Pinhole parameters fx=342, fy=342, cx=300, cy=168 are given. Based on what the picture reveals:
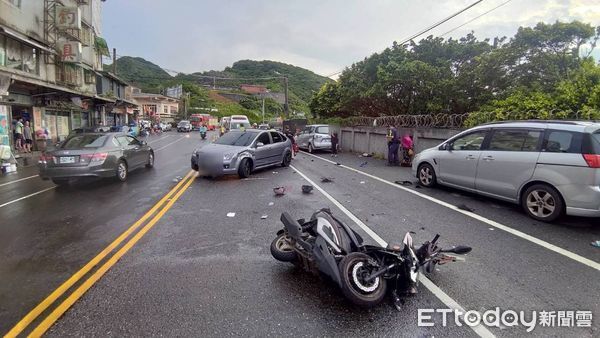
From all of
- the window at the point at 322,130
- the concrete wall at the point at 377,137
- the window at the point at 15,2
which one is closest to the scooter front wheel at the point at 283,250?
the concrete wall at the point at 377,137

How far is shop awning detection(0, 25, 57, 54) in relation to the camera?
1537cm

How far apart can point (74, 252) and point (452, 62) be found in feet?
62.8

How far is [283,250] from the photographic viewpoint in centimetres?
418

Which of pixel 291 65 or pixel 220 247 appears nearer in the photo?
pixel 220 247

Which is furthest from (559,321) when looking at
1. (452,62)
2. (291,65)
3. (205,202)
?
(291,65)

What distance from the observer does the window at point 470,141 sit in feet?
24.6

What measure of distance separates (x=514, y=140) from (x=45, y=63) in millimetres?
24989

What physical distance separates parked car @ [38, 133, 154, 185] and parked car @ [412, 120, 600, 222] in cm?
897

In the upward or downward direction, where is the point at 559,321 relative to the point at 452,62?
downward

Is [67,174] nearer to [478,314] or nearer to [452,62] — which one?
[478,314]

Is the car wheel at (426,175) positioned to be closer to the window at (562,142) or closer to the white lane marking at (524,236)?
the white lane marking at (524,236)

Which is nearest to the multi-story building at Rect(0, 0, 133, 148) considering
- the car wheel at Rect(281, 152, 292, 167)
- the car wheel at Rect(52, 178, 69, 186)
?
the car wheel at Rect(52, 178, 69, 186)

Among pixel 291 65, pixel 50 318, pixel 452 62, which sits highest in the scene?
pixel 291 65

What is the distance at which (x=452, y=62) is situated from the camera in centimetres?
1847
